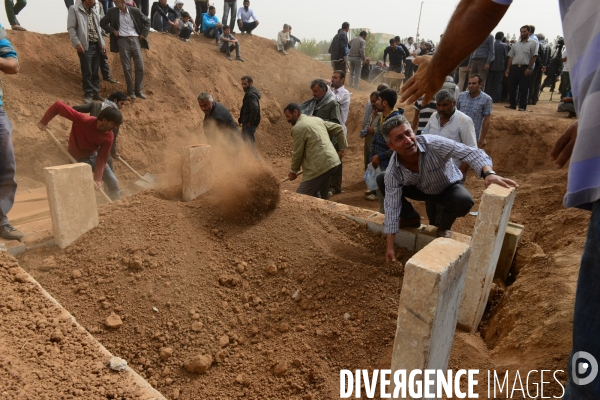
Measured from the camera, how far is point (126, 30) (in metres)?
8.55

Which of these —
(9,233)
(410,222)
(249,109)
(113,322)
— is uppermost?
(249,109)

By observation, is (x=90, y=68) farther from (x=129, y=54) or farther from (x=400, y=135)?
(x=400, y=135)

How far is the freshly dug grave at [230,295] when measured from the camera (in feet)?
9.24

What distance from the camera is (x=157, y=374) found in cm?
284

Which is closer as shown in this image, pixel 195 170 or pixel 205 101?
pixel 195 170

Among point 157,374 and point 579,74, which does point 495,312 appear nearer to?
point 157,374

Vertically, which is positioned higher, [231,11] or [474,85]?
[231,11]

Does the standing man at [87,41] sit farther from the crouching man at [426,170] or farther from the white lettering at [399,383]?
the white lettering at [399,383]

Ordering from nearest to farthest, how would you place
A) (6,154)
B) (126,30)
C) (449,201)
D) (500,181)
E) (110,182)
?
(500,181)
(6,154)
(449,201)
(110,182)
(126,30)

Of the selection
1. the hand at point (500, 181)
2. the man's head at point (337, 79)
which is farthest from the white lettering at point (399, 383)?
the man's head at point (337, 79)

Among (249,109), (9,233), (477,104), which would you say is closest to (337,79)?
(249,109)

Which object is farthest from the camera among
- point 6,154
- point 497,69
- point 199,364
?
point 497,69

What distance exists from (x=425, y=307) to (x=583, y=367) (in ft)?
2.93

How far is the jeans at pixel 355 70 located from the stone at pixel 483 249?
11494mm
